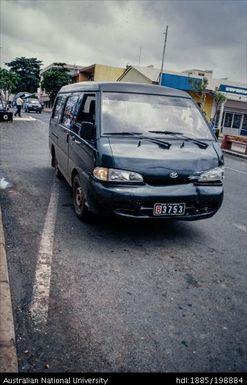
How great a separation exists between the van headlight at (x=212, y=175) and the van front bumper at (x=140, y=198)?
103mm

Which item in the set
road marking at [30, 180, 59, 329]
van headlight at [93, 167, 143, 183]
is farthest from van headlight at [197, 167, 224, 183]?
road marking at [30, 180, 59, 329]

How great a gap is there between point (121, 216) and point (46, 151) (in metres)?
8.46

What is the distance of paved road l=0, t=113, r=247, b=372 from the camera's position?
105 inches

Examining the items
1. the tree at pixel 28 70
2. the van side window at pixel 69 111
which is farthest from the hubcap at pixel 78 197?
the tree at pixel 28 70

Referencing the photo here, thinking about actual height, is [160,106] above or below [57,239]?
above

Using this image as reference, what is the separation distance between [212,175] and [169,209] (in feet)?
2.52

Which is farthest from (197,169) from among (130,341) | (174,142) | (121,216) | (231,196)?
(231,196)

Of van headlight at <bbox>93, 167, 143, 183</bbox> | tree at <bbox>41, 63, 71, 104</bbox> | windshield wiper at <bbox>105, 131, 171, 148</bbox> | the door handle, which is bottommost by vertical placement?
van headlight at <bbox>93, 167, 143, 183</bbox>

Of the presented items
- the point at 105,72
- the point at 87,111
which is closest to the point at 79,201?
the point at 87,111

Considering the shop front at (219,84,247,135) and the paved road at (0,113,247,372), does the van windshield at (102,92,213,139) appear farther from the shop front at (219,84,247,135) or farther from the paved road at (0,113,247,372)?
the shop front at (219,84,247,135)

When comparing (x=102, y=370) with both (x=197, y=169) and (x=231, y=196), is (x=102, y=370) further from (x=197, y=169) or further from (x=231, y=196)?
(x=231, y=196)

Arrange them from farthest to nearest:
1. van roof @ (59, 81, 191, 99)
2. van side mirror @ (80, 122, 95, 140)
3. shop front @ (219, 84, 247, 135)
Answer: shop front @ (219, 84, 247, 135) → van roof @ (59, 81, 191, 99) → van side mirror @ (80, 122, 95, 140)

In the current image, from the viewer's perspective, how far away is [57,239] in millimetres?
4695
